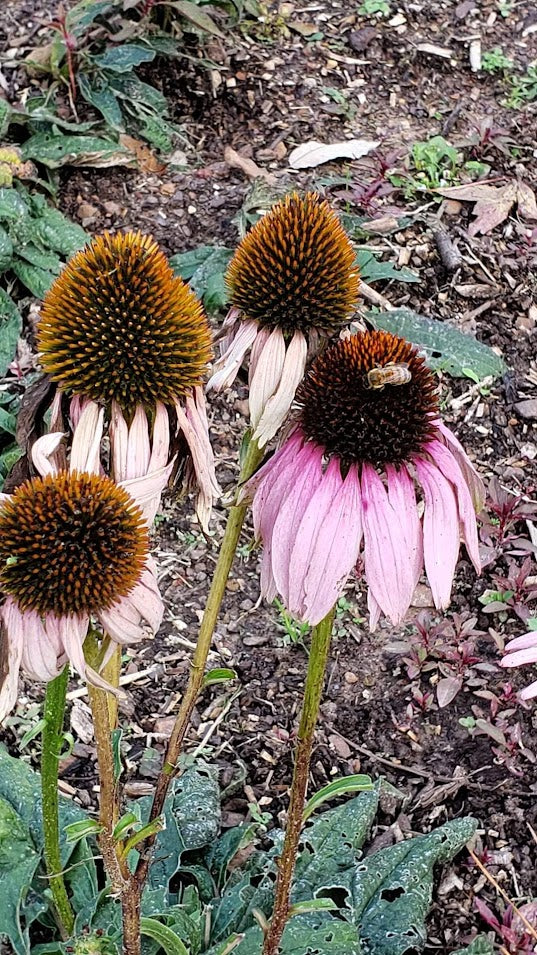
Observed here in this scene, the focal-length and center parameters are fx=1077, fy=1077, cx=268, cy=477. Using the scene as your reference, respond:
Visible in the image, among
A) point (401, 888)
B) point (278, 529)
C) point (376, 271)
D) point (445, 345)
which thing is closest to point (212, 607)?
point (278, 529)

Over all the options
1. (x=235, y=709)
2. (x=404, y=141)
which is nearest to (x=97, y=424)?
(x=235, y=709)

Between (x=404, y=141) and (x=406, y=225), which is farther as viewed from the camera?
(x=404, y=141)

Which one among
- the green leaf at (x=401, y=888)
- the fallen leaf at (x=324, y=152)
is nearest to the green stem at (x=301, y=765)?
the green leaf at (x=401, y=888)

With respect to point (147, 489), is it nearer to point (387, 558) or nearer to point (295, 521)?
point (295, 521)

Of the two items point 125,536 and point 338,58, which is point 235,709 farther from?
point 338,58

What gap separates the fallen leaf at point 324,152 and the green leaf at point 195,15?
1.56ft

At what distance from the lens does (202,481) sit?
1312 millimetres

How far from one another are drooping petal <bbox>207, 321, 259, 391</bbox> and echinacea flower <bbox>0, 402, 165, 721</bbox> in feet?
0.77

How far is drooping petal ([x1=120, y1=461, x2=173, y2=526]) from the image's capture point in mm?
1176

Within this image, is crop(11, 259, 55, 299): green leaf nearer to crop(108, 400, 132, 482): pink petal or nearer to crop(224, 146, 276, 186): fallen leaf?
crop(224, 146, 276, 186): fallen leaf

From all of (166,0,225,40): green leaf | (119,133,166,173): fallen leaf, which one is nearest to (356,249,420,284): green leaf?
(119,133,166,173): fallen leaf

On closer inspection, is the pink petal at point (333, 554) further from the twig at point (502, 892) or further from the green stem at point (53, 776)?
the twig at point (502, 892)

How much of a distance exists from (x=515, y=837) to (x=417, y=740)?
0.87ft

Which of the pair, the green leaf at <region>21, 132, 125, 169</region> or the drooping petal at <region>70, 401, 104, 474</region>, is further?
the green leaf at <region>21, 132, 125, 169</region>
